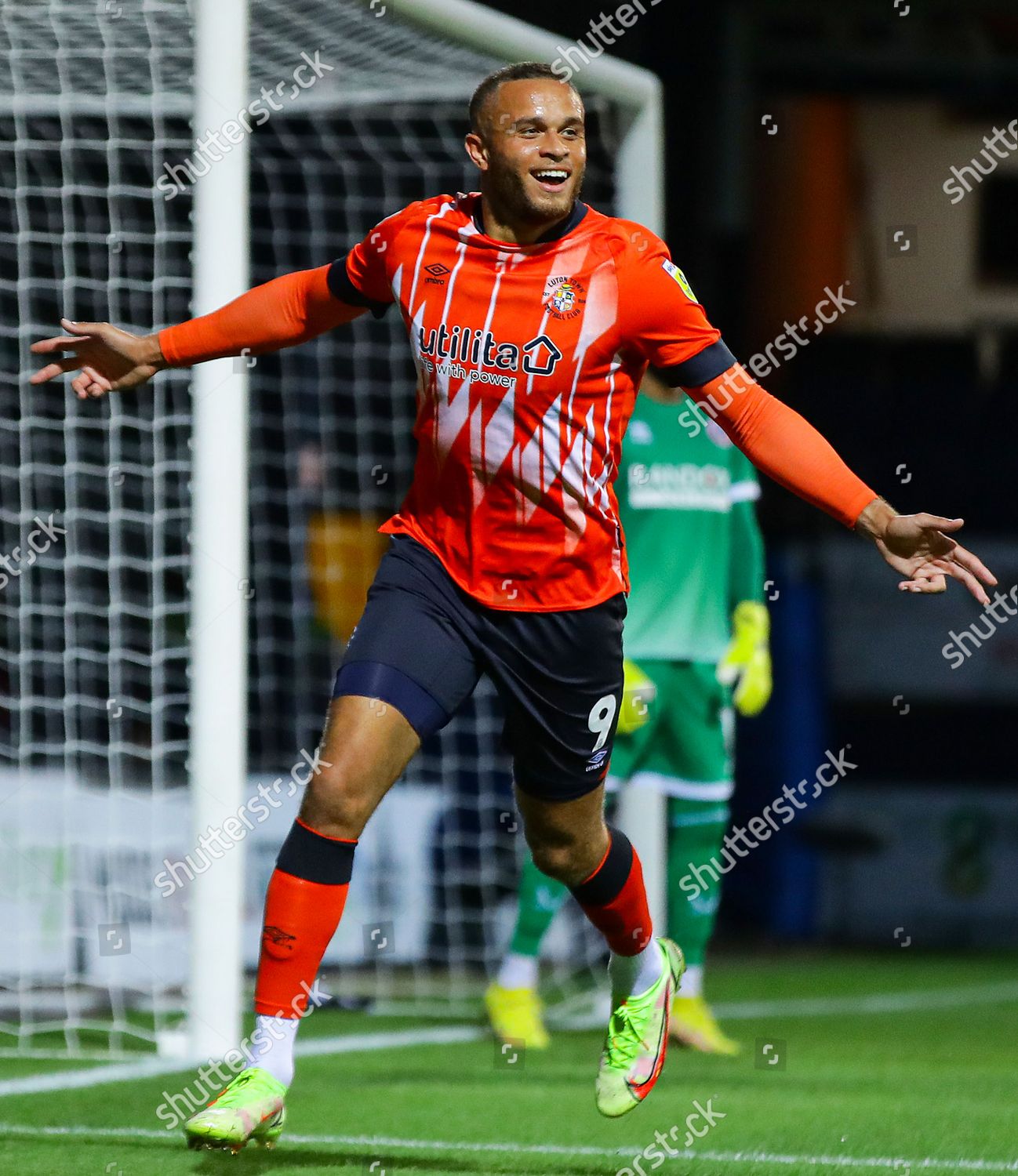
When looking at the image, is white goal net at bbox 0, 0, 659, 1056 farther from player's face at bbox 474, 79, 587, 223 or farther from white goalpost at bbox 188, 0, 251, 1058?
player's face at bbox 474, 79, 587, 223

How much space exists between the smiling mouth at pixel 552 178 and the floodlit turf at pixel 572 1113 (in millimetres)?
1984

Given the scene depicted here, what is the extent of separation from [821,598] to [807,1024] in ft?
14.7

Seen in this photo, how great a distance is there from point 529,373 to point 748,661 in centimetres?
309

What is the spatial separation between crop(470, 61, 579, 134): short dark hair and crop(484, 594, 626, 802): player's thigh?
102cm

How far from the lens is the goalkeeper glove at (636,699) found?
6719 millimetres

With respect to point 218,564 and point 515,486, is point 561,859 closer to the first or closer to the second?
point 515,486

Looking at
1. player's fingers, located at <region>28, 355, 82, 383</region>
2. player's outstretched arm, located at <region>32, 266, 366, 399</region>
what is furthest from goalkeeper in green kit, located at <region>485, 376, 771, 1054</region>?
player's fingers, located at <region>28, 355, 82, 383</region>

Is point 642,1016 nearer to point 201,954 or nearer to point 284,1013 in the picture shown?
point 284,1013

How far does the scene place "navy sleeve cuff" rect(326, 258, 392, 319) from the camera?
432 centimetres

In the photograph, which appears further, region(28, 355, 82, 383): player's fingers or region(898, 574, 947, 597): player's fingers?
region(28, 355, 82, 383): player's fingers

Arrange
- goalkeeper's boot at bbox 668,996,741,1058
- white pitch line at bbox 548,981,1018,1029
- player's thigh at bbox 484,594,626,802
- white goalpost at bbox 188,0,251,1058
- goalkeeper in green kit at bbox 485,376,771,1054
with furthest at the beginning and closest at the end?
white pitch line at bbox 548,981,1018,1029 → goalkeeper in green kit at bbox 485,376,771,1054 → goalkeeper's boot at bbox 668,996,741,1058 → white goalpost at bbox 188,0,251,1058 → player's thigh at bbox 484,594,626,802

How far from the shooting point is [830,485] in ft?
12.8

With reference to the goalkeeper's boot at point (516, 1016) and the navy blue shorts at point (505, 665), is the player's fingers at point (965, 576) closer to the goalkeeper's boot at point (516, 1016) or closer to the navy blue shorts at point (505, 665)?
the navy blue shorts at point (505, 665)

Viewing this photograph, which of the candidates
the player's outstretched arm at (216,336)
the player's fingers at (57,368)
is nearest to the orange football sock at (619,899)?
the player's outstretched arm at (216,336)
